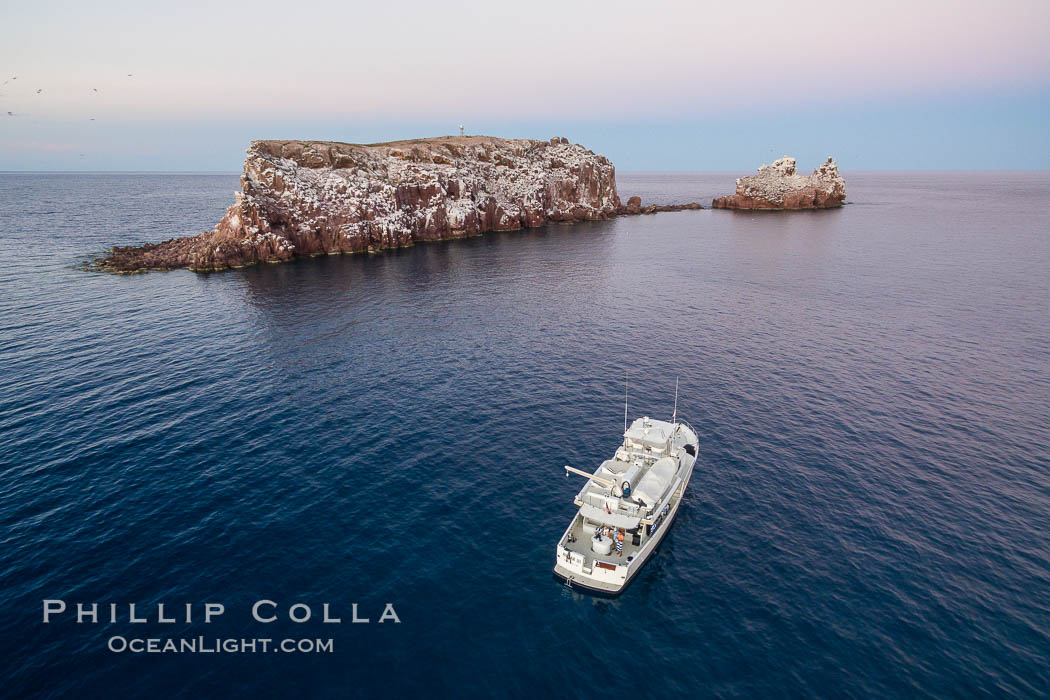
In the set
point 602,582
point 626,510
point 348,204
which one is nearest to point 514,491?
point 626,510

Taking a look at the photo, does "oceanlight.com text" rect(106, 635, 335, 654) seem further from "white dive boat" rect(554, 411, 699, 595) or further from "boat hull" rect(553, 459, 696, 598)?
"white dive boat" rect(554, 411, 699, 595)

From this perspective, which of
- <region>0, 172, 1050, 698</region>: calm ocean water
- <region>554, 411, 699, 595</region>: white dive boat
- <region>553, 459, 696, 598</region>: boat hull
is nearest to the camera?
<region>0, 172, 1050, 698</region>: calm ocean water


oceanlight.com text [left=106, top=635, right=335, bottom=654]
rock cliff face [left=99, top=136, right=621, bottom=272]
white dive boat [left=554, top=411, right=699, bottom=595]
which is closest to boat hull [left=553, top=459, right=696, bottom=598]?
white dive boat [left=554, top=411, right=699, bottom=595]

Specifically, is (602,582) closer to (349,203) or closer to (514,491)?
(514,491)

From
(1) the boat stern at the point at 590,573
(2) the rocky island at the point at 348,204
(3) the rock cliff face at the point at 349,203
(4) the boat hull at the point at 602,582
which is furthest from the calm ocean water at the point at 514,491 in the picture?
(3) the rock cliff face at the point at 349,203

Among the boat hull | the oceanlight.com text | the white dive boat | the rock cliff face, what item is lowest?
the oceanlight.com text

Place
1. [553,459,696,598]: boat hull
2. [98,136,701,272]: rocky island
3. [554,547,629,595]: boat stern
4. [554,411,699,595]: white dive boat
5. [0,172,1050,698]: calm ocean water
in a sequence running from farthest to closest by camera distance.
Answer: [98,136,701,272]: rocky island < [554,411,699,595]: white dive boat < [553,459,696,598]: boat hull < [554,547,629,595]: boat stern < [0,172,1050,698]: calm ocean water
